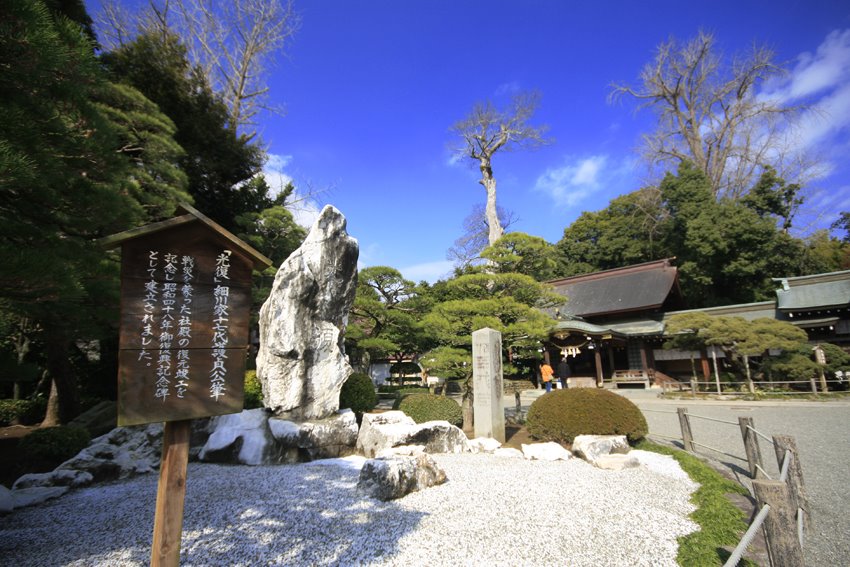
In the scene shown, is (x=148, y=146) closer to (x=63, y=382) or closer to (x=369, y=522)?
(x=63, y=382)

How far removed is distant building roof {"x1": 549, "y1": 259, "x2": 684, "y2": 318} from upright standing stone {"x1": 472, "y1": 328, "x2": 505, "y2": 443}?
14.1 metres

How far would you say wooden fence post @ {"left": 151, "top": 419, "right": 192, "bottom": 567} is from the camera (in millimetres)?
2258

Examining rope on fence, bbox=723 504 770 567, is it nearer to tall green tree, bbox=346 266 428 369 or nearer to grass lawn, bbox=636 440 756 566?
grass lawn, bbox=636 440 756 566

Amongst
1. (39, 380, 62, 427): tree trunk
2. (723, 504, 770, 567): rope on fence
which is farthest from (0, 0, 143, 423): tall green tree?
(39, 380, 62, 427): tree trunk

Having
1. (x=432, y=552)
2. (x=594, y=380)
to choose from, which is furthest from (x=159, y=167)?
(x=594, y=380)

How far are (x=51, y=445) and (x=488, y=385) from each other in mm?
7132

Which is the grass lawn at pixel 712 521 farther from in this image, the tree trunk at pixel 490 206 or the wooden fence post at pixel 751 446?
the tree trunk at pixel 490 206

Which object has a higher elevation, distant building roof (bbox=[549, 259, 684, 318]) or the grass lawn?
distant building roof (bbox=[549, 259, 684, 318])

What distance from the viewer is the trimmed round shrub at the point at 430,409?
8.47 meters

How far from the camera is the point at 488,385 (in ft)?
27.1

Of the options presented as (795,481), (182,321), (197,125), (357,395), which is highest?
(197,125)

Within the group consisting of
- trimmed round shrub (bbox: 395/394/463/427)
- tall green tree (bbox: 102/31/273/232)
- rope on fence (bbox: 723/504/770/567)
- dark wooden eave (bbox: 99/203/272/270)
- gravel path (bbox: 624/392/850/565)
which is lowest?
gravel path (bbox: 624/392/850/565)

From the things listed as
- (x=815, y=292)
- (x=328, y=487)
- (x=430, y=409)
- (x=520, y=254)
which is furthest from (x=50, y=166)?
(x=815, y=292)

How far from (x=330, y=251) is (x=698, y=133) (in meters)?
28.6
